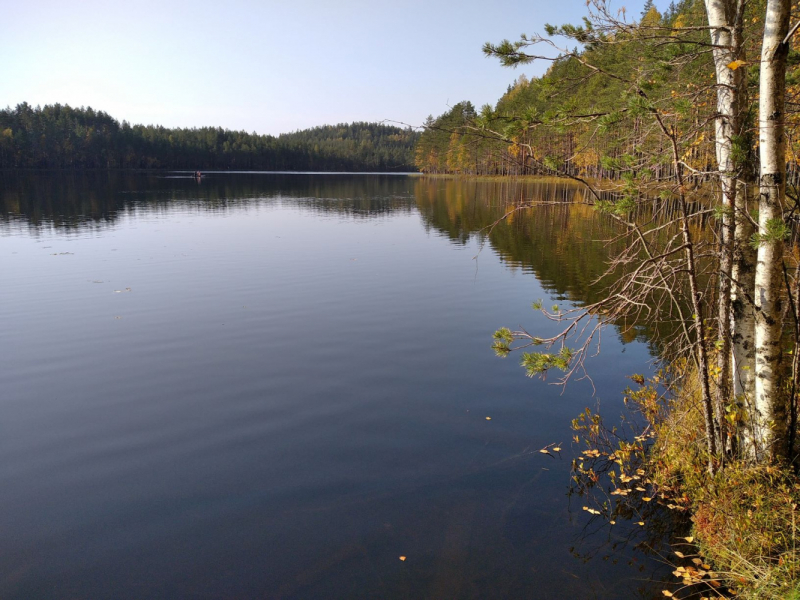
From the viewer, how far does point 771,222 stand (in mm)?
4988

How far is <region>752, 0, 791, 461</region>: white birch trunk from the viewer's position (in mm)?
5219

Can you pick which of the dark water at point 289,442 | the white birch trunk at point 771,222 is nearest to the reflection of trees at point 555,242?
the dark water at point 289,442

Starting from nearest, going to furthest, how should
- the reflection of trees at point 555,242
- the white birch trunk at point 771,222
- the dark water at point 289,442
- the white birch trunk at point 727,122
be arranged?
the white birch trunk at point 771,222 < the white birch trunk at point 727,122 < the dark water at point 289,442 < the reflection of trees at point 555,242

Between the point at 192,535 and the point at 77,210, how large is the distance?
4717 centimetres

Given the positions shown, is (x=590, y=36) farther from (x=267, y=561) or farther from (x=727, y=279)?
(x=267, y=561)

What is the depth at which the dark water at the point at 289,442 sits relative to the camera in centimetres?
622

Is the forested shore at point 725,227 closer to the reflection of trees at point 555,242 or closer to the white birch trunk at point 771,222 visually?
the white birch trunk at point 771,222

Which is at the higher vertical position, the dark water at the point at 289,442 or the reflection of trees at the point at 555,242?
the reflection of trees at the point at 555,242

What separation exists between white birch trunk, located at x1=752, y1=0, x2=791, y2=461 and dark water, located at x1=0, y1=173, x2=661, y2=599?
7.17ft

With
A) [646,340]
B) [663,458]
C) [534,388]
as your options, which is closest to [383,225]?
[646,340]

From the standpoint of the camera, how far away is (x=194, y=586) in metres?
5.94

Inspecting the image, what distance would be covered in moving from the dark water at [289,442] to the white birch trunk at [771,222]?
219cm

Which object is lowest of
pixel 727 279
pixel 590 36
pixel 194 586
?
pixel 194 586

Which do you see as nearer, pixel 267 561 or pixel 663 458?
pixel 267 561
